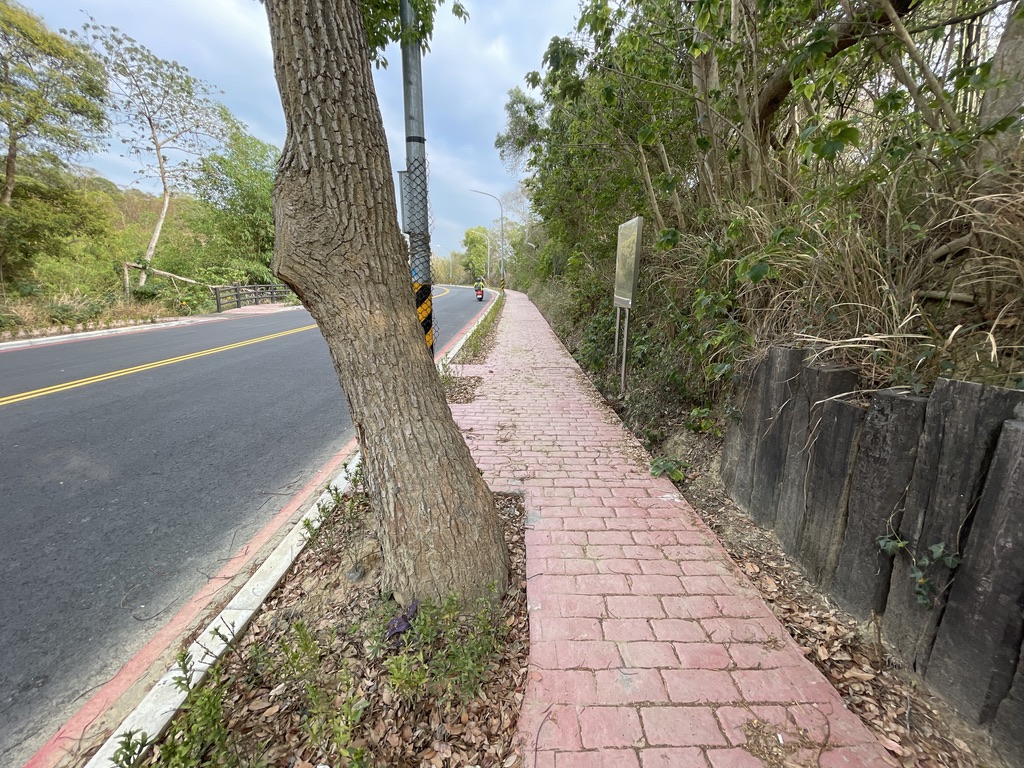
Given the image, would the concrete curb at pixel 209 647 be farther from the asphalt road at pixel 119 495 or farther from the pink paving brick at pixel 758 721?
the pink paving brick at pixel 758 721

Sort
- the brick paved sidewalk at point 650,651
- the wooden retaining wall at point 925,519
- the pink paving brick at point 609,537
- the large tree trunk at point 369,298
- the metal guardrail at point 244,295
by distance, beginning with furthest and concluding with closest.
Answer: the metal guardrail at point 244,295
the pink paving brick at point 609,537
the large tree trunk at point 369,298
the brick paved sidewalk at point 650,651
the wooden retaining wall at point 925,519

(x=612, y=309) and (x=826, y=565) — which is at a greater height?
(x=612, y=309)

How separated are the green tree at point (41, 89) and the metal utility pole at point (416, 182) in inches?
629

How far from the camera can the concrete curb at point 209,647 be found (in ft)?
4.93

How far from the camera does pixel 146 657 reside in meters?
1.93

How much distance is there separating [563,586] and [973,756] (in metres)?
1.52

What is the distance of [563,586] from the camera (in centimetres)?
221

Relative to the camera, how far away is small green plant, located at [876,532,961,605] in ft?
4.89

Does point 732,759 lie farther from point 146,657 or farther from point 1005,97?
point 1005,97

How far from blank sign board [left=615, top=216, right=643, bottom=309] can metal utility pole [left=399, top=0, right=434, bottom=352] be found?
217 centimetres

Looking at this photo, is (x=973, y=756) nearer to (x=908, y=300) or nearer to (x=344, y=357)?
(x=908, y=300)

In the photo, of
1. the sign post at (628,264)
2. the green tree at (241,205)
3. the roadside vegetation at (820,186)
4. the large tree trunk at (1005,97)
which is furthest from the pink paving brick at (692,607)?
the green tree at (241,205)

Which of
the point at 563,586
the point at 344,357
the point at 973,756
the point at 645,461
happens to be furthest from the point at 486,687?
the point at 645,461

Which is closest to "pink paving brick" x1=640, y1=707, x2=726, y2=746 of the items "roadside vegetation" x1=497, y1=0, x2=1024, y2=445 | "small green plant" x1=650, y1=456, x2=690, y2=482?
"roadside vegetation" x1=497, y1=0, x2=1024, y2=445
